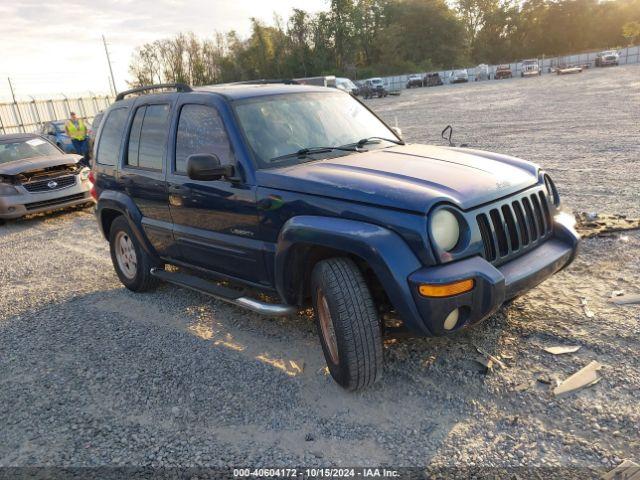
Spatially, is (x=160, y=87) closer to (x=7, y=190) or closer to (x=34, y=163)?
(x=7, y=190)

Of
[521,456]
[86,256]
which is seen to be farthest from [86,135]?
[521,456]

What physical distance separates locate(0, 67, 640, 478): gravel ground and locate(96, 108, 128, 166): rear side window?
141cm

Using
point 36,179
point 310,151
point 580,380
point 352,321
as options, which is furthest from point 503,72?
point 352,321

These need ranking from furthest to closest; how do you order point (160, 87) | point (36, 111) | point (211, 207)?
point (36, 111) → point (160, 87) → point (211, 207)

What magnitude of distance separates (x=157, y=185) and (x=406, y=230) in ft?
8.16

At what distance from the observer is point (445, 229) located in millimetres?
2891

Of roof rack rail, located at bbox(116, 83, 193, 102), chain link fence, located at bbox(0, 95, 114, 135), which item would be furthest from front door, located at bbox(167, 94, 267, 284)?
chain link fence, located at bbox(0, 95, 114, 135)

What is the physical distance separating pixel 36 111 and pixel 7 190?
29507 mm

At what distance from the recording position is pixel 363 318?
117 inches

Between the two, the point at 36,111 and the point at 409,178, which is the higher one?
the point at 36,111

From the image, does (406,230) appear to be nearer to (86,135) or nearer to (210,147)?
(210,147)

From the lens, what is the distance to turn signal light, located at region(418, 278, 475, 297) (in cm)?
273

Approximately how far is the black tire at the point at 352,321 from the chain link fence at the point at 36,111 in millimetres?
33955

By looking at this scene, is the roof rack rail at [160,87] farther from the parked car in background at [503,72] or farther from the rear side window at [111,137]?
the parked car in background at [503,72]
